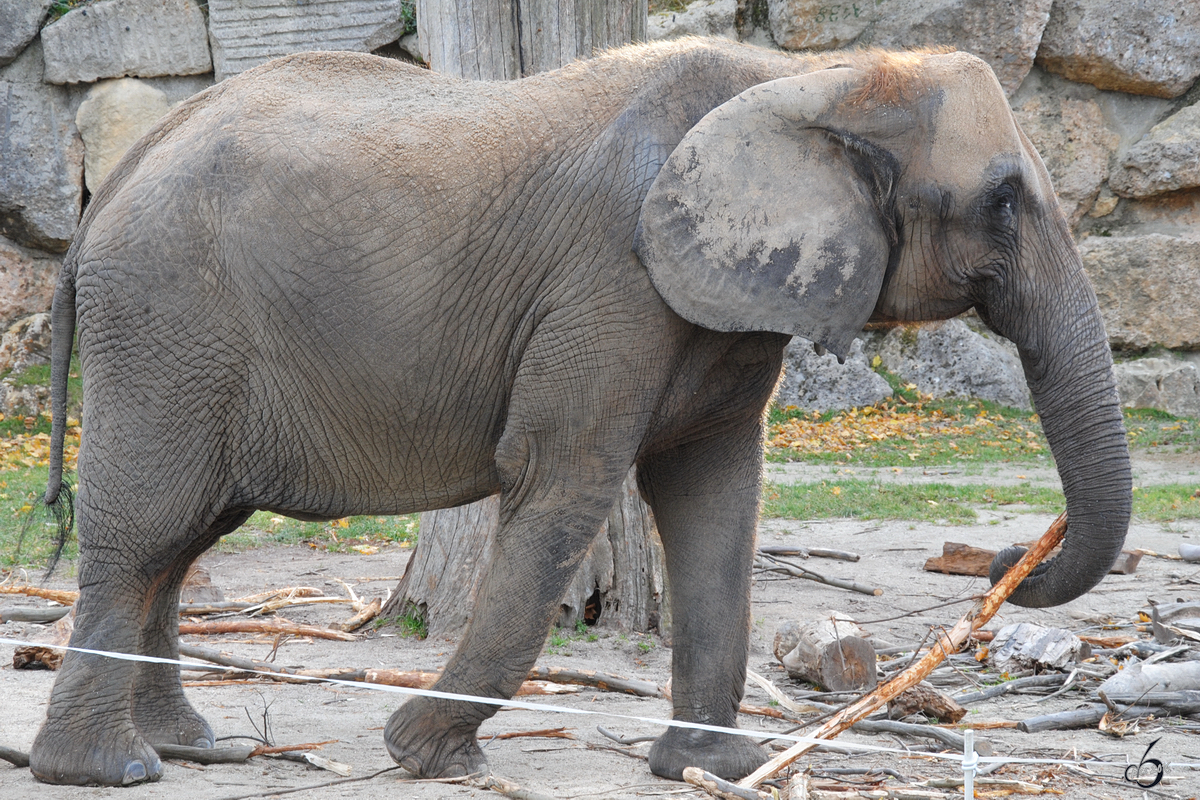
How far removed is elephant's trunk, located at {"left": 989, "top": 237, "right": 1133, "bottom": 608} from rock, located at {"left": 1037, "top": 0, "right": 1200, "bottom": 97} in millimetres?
12535

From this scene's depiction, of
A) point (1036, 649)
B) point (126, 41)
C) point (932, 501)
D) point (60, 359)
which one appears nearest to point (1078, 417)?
point (1036, 649)

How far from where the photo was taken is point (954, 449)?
13.3m

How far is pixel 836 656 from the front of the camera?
17.5 feet

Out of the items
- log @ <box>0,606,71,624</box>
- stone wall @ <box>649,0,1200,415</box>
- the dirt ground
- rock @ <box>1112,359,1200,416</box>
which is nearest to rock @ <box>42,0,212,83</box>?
stone wall @ <box>649,0,1200,415</box>

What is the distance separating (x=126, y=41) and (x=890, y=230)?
39.6ft

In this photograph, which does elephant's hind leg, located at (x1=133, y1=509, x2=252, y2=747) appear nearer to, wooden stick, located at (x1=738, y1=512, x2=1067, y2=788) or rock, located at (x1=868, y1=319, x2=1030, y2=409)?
wooden stick, located at (x1=738, y1=512, x2=1067, y2=788)

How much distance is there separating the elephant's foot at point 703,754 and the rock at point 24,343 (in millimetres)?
10845

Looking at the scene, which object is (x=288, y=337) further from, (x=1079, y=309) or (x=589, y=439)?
(x=1079, y=309)

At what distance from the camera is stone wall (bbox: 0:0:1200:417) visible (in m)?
13.3

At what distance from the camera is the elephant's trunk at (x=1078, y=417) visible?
3.75 meters

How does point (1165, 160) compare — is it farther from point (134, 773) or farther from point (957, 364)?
point (134, 773)

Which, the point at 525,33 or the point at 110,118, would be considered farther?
the point at 110,118

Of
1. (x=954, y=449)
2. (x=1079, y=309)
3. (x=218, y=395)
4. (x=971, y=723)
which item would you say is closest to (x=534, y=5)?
(x=218, y=395)

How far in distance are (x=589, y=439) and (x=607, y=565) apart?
8.96ft
